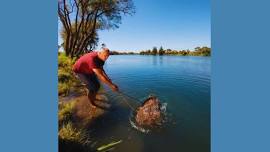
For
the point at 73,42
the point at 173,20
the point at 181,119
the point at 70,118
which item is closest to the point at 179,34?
the point at 173,20

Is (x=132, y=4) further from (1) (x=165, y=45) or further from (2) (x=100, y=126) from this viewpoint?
(2) (x=100, y=126)

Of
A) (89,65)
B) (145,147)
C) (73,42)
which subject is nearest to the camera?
(145,147)

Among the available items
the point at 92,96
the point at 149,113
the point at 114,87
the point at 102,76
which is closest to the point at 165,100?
the point at 149,113

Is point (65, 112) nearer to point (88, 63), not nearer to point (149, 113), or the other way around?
point (88, 63)

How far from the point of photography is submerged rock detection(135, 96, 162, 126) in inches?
216

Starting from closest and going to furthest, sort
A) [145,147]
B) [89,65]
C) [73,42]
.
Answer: [145,147] < [89,65] < [73,42]

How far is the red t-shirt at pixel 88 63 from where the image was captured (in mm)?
5559

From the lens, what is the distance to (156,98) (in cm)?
562

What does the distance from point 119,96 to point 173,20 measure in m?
1.64

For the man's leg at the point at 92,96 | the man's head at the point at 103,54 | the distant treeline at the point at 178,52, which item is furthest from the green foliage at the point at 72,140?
the distant treeline at the point at 178,52

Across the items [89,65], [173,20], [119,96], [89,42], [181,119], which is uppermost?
[173,20]

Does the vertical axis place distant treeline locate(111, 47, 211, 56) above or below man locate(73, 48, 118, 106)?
above

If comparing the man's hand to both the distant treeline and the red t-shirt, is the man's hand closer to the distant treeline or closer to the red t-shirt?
the red t-shirt

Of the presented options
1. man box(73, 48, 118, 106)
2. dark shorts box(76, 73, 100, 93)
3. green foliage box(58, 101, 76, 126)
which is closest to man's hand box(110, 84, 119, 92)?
man box(73, 48, 118, 106)
